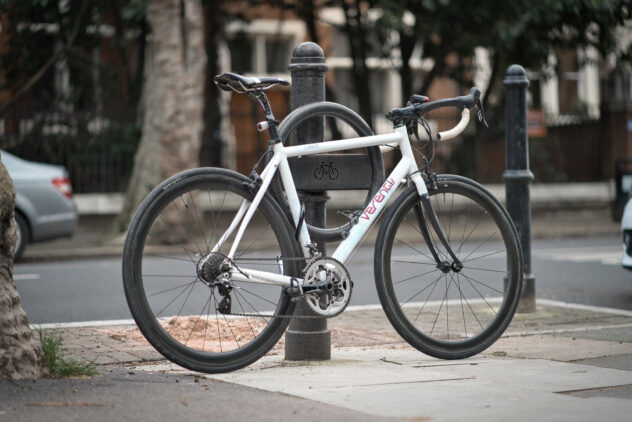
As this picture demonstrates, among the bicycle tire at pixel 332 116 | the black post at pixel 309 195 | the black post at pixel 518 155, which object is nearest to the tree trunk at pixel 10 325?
the bicycle tire at pixel 332 116

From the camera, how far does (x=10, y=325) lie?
15.6 feet

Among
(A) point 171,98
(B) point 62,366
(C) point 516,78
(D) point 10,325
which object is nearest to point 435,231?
(B) point 62,366

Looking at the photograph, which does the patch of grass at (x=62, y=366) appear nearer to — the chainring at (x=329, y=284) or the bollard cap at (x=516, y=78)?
the chainring at (x=329, y=284)

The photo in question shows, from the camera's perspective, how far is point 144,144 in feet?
53.9

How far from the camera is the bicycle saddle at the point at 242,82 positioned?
5.11 m

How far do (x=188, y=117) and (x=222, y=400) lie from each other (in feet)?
40.3

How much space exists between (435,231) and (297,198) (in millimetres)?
819

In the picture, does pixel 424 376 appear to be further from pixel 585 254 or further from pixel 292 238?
pixel 585 254

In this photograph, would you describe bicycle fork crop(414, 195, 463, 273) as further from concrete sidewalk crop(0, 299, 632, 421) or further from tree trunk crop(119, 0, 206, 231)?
tree trunk crop(119, 0, 206, 231)

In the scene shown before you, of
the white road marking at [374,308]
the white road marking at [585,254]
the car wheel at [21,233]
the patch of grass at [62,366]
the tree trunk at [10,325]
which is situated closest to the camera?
the tree trunk at [10,325]

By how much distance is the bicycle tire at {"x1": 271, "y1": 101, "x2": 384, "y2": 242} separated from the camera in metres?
5.23

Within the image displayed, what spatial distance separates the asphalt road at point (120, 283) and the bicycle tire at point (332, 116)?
3.05m

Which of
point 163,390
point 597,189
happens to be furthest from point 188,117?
point 163,390

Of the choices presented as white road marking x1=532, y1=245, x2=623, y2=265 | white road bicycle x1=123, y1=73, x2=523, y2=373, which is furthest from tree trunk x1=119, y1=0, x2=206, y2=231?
white road bicycle x1=123, y1=73, x2=523, y2=373
